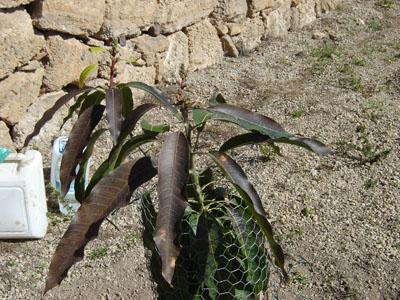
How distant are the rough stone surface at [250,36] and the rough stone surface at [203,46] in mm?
231

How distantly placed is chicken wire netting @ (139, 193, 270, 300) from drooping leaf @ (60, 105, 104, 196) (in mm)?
255

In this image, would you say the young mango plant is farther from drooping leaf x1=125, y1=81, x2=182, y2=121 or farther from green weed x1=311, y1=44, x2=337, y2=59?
green weed x1=311, y1=44, x2=337, y2=59

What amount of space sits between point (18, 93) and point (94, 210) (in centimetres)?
194

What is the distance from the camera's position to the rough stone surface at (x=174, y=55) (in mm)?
4516

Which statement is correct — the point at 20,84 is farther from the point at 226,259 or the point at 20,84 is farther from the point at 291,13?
the point at 291,13

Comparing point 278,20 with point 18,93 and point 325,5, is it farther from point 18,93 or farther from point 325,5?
point 18,93

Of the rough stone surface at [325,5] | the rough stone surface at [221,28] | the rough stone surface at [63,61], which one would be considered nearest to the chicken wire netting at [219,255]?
the rough stone surface at [63,61]

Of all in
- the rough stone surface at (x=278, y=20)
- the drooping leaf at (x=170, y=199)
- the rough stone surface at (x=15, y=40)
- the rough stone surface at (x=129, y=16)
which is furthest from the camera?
the rough stone surface at (x=278, y=20)

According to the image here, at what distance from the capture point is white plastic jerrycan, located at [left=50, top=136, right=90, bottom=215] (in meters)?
3.22

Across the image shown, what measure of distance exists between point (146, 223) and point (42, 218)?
112 centimetres

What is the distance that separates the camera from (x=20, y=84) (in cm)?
350

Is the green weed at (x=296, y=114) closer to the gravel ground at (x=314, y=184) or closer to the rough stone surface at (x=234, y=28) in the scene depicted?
the gravel ground at (x=314, y=184)

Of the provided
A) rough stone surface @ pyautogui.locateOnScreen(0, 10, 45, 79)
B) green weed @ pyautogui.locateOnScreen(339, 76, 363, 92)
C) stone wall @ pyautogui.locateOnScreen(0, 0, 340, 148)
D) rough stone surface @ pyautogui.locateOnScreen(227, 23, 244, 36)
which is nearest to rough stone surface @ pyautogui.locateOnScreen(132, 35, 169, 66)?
stone wall @ pyautogui.locateOnScreen(0, 0, 340, 148)

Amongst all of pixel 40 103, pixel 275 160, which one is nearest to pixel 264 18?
pixel 275 160
